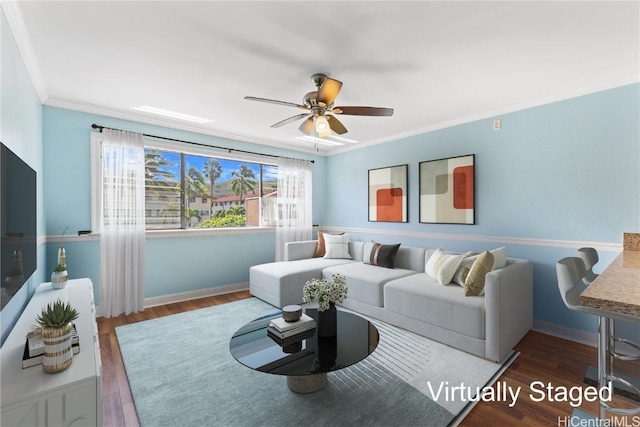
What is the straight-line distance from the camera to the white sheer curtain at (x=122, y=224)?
3.51 m

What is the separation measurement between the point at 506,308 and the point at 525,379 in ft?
1.79

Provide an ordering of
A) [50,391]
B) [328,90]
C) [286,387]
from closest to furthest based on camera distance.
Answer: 1. [50,391]
2. [286,387]
3. [328,90]

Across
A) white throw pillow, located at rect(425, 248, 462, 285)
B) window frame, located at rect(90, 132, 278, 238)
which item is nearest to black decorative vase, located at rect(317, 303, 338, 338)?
white throw pillow, located at rect(425, 248, 462, 285)

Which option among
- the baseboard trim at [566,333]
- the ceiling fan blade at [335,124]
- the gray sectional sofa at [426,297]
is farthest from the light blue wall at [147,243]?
the baseboard trim at [566,333]

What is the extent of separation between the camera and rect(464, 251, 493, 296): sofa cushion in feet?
8.96

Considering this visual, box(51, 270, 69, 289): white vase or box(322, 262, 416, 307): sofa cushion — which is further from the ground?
box(51, 270, 69, 289): white vase

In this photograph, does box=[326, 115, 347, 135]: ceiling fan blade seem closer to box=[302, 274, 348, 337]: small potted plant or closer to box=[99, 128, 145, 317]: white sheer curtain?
box=[302, 274, 348, 337]: small potted plant

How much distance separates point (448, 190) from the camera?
3.96m

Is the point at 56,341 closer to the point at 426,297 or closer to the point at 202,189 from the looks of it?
the point at 426,297

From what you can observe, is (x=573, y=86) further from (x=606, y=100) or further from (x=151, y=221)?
(x=151, y=221)

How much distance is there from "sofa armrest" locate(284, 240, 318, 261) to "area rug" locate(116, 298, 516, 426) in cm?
185

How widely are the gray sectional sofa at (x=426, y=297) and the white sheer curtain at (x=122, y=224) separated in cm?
150

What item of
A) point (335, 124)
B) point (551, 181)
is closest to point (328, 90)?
point (335, 124)

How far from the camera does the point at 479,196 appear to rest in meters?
3.69
